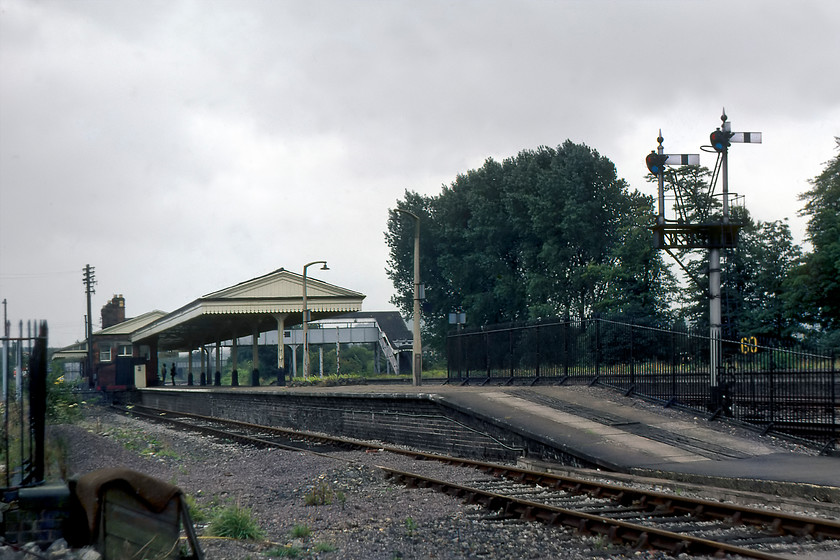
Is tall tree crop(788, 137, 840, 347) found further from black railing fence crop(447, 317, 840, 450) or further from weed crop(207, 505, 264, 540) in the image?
weed crop(207, 505, 264, 540)

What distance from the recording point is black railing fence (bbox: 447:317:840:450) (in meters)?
14.5

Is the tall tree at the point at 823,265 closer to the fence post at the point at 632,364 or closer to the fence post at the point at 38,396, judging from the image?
the fence post at the point at 632,364

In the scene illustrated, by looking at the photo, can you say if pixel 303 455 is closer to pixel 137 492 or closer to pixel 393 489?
pixel 393 489

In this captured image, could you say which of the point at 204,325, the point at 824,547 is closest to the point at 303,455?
the point at 824,547

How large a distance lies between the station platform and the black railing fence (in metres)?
0.47

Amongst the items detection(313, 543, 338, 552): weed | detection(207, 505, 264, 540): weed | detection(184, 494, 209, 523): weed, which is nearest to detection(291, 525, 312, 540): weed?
detection(207, 505, 264, 540): weed

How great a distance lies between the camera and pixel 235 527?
820cm

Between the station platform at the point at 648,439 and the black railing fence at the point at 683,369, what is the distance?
473 millimetres

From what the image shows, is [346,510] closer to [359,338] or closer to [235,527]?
[235,527]

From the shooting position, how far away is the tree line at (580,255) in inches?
1730

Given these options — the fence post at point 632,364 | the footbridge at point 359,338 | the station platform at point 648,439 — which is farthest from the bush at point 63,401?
the footbridge at point 359,338

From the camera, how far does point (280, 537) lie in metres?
8.27

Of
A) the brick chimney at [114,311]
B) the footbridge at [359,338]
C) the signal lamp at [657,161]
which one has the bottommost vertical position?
the footbridge at [359,338]

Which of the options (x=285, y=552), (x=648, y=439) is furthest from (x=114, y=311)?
(x=285, y=552)
